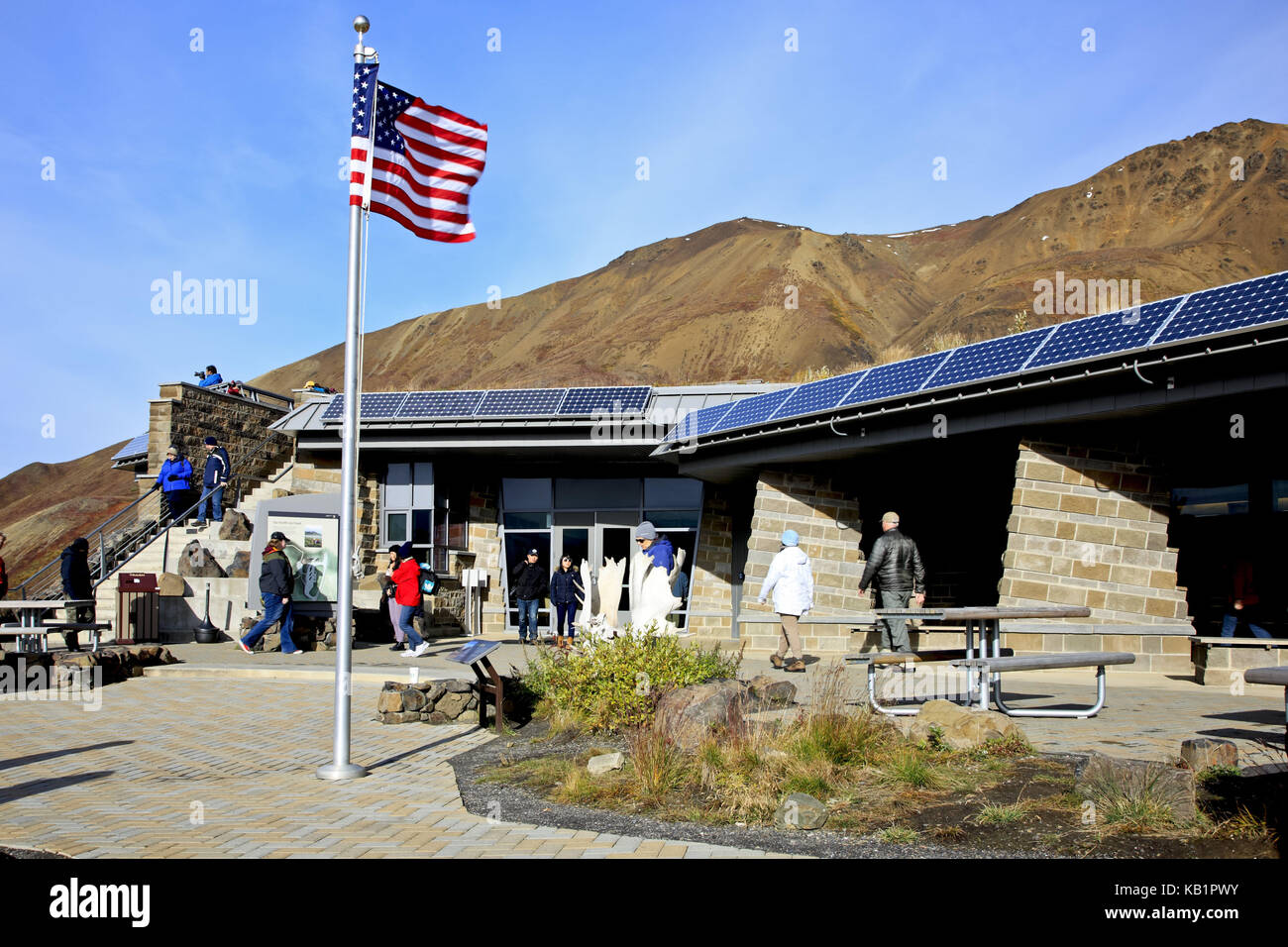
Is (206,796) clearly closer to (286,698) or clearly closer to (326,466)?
(286,698)

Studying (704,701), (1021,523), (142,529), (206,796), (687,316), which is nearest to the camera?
(206,796)

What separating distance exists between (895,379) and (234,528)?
14.2m

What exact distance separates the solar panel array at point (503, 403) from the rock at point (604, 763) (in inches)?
562

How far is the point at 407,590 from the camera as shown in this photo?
16828mm

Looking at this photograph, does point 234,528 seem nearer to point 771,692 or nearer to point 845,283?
point 771,692

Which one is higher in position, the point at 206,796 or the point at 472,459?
the point at 472,459

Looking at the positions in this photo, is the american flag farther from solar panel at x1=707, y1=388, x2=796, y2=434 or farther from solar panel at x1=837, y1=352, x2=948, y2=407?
solar panel at x1=707, y1=388, x2=796, y2=434

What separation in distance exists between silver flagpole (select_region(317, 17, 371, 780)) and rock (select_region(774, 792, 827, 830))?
3.35 m

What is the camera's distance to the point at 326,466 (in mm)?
24609

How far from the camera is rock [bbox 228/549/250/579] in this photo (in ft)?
66.2

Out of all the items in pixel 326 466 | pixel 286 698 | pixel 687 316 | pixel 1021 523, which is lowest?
pixel 286 698

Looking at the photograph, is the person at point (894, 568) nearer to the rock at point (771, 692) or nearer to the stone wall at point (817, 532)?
the rock at point (771, 692)

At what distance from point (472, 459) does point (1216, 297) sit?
1684 centimetres
